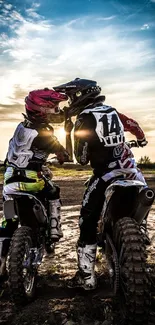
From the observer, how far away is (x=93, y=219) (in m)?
3.90

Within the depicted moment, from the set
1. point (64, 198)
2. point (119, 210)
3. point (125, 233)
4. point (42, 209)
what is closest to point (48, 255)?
point (42, 209)

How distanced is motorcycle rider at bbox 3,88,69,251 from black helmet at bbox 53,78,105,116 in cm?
18

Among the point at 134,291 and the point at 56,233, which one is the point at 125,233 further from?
the point at 56,233

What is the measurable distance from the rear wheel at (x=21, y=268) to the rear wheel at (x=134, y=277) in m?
1.00

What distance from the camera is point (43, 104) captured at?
4.48m

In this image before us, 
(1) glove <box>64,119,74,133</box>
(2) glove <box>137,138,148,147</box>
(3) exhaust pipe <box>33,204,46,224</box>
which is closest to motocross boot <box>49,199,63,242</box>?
(3) exhaust pipe <box>33,204,46,224</box>

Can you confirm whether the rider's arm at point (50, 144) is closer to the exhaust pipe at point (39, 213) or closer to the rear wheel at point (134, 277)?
the exhaust pipe at point (39, 213)

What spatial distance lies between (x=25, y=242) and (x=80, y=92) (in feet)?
5.86

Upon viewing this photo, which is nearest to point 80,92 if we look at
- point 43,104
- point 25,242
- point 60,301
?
point 43,104

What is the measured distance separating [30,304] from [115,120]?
2.08 meters

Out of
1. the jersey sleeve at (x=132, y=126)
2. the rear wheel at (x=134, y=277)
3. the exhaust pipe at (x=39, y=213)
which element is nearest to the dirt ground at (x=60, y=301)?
the rear wheel at (x=134, y=277)

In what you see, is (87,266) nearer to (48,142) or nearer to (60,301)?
(60,301)

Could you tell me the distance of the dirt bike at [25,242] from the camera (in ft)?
11.6

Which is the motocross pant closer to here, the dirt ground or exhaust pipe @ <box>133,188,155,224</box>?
exhaust pipe @ <box>133,188,155,224</box>
